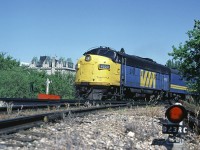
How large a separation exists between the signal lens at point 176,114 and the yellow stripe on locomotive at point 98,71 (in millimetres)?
16737

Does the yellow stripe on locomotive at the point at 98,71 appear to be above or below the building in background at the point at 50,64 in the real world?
below

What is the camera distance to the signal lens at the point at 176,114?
168 inches

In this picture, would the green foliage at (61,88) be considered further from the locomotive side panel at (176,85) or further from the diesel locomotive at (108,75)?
the diesel locomotive at (108,75)

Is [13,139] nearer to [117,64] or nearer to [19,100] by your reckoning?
[19,100]

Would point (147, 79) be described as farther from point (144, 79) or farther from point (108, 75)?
point (108, 75)

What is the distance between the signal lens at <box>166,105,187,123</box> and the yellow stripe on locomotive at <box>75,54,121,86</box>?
16737mm

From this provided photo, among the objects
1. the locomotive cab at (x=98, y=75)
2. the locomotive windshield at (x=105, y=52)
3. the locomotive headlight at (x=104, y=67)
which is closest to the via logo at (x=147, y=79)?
the locomotive cab at (x=98, y=75)

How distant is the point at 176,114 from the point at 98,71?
17117mm

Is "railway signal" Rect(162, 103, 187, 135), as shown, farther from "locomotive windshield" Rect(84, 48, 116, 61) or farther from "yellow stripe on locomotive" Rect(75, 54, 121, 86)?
"locomotive windshield" Rect(84, 48, 116, 61)

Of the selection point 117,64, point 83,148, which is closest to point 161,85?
point 117,64

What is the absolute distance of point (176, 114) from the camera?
14.1 feet

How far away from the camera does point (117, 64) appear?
22047 mm

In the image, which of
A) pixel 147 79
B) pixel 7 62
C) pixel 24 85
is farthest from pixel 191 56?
pixel 7 62

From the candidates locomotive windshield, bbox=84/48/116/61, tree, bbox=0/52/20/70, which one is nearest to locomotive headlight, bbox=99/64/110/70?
locomotive windshield, bbox=84/48/116/61
